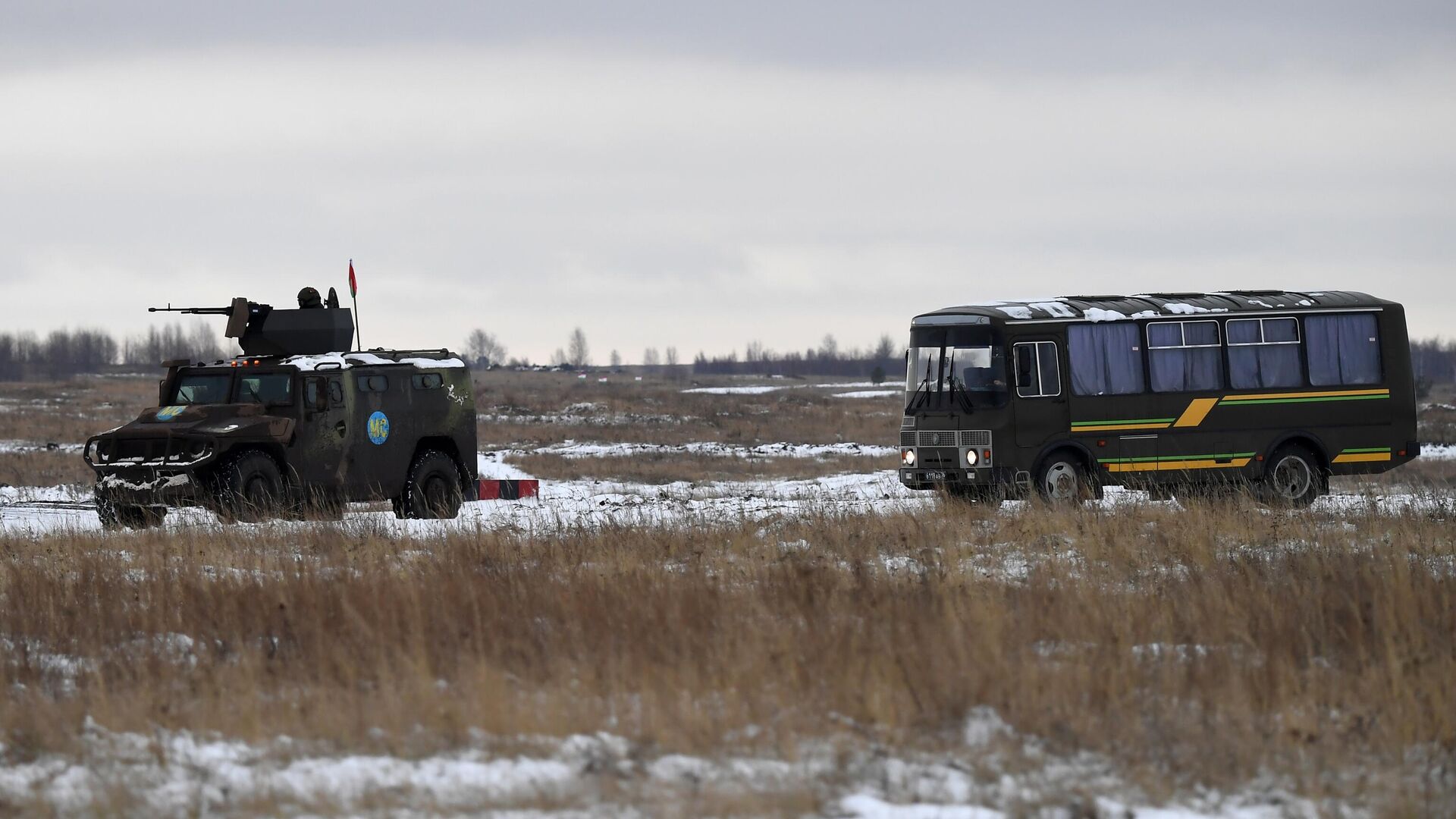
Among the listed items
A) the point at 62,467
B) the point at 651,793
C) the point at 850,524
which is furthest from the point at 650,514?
the point at 62,467

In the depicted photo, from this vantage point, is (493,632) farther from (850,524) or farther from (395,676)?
(850,524)

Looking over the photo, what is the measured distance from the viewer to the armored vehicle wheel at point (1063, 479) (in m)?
18.4

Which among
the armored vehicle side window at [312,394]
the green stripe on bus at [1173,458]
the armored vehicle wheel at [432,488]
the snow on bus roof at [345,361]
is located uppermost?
the snow on bus roof at [345,361]

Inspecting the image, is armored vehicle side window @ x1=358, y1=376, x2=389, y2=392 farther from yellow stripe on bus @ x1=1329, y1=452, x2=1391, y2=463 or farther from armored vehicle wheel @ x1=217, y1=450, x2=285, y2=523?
yellow stripe on bus @ x1=1329, y1=452, x2=1391, y2=463

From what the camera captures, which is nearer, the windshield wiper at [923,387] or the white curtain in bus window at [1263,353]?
the windshield wiper at [923,387]

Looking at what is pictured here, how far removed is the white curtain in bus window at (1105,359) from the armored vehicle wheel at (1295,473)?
2.13m

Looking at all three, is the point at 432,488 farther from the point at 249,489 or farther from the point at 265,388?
the point at 249,489

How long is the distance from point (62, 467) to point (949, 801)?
34516 mm

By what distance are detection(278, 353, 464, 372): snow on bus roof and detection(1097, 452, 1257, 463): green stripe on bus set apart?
870 centimetres

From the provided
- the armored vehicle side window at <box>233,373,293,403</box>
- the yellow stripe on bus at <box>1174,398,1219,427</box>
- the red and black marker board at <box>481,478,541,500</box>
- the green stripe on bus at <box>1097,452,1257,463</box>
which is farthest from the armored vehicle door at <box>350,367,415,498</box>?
the yellow stripe on bus at <box>1174,398,1219,427</box>

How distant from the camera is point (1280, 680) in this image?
7.11 meters

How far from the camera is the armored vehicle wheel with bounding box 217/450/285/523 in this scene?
15.9 m

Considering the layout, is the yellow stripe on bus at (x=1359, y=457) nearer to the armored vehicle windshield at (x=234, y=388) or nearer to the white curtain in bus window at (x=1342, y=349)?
the white curtain in bus window at (x=1342, y=349)

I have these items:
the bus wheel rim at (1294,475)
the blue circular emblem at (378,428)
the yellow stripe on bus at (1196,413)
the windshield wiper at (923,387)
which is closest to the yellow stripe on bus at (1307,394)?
the yellow stripe on bus at (1196,413)
